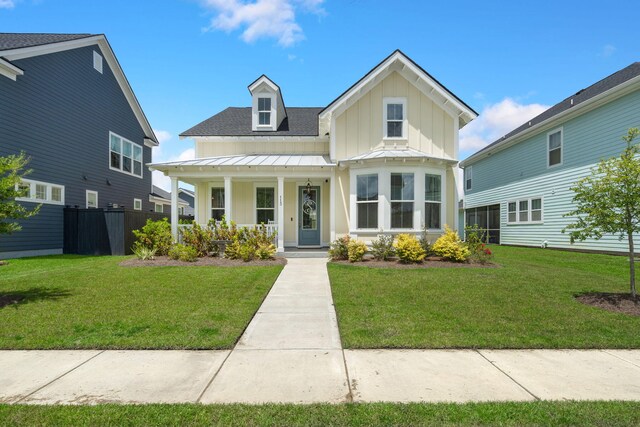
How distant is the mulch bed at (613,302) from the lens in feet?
18.7

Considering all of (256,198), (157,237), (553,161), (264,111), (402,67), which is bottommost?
(157,237)

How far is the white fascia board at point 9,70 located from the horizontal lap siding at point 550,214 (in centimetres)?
2049

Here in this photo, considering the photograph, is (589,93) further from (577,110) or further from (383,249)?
(383,249)

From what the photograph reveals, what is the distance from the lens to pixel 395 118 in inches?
500

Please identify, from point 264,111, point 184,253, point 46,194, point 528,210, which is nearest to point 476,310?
point 184,253

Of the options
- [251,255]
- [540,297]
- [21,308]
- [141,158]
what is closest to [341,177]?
[251,255]

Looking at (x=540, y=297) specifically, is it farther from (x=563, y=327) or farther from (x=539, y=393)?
(x=539, y=393)

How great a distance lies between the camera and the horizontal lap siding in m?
14.1

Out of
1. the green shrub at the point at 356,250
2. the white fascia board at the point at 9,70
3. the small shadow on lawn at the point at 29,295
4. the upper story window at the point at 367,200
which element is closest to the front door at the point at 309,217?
the upper story window at the point at 367,200

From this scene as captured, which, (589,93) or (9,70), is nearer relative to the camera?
(9,70)

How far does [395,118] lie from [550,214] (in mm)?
9698

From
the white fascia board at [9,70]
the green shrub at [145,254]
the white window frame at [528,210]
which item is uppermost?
the white fascia board at [9,70]

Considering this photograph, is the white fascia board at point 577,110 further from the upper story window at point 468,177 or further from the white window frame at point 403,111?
the white window frame at point 403,111

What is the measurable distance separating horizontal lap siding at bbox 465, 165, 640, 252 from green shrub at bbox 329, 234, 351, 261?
878cm
